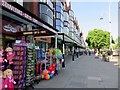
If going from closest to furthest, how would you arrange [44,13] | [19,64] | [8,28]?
[19,64] → [8,28] → [44,13]

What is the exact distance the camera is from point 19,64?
10359 millimetres

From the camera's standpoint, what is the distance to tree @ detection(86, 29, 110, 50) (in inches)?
3907

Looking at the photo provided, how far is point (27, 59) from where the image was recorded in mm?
10891

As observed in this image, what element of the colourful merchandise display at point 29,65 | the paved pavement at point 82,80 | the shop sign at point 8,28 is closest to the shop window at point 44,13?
the paved pavement at point 82,80

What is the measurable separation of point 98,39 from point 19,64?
3622 inches

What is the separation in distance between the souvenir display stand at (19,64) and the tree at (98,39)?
293ft

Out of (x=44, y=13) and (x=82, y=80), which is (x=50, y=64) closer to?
(x=82, y=80)

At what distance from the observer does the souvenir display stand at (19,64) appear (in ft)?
33.8

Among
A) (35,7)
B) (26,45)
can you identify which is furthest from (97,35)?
(26,45)

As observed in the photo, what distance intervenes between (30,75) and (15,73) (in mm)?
1030

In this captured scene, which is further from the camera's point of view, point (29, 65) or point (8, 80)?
point (29, 65)

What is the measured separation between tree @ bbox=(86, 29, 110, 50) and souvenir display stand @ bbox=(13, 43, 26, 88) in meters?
89.4

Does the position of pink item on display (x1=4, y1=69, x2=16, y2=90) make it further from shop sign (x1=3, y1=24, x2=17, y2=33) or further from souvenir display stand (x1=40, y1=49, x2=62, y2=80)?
shop sign (x1=3, y1=24, x2=17, y2=33)

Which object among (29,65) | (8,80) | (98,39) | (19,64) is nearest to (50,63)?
(29,65)
